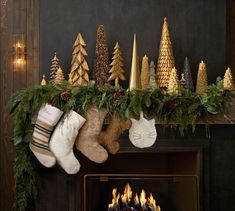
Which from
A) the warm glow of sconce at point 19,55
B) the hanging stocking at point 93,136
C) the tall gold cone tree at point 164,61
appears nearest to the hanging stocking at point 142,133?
the hanging stocking at point 93,136

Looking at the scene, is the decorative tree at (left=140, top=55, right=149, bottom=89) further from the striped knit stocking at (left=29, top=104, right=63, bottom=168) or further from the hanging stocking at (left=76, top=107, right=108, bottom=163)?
the striped knit stocking at (left=29, top=104, right=63, bottom=168)

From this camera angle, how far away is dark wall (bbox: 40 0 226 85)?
3012 millimetres

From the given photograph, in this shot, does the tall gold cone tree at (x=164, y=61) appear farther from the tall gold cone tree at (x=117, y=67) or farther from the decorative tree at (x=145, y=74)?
the tall gold cone tree at (x=117, y=67)

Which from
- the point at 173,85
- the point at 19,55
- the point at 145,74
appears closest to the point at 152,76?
the point at 145,74

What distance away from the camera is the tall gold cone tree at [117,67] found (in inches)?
112

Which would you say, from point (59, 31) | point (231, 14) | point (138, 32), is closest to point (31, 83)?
point (59, 31)

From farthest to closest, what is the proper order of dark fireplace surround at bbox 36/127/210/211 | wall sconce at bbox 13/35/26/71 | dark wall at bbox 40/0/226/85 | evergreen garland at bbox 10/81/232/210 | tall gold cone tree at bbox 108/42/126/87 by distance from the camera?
wall sconce at bbox 13/35/26/71, dark wall at bbox 40/0/226/85, tall gold cone tree at bbox 108/42/126/87, dark fireplace surround at bbox 36/127/210/211, evergreen garland at bbox 10/81/232/210

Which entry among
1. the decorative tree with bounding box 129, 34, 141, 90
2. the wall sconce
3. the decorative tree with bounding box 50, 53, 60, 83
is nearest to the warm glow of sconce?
the wall sconce

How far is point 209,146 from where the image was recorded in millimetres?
2742

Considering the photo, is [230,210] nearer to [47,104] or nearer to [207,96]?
[207,96]

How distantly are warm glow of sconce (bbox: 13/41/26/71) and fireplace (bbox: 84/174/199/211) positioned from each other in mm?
952

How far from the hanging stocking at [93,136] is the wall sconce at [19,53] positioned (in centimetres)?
75

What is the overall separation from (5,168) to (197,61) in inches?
61.7

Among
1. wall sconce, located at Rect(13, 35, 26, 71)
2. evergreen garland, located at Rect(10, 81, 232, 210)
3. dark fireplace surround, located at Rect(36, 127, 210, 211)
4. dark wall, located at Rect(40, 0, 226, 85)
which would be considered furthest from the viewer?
wall sconce, located at Rect(13, 35, 26, 71)
